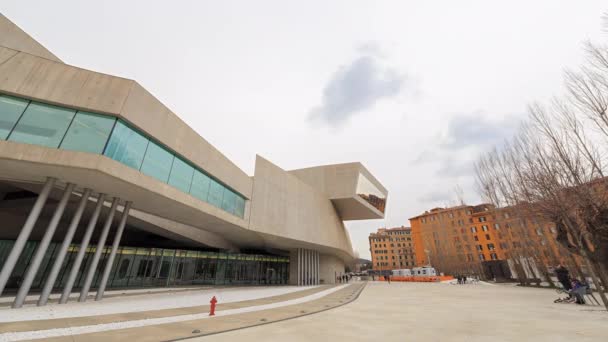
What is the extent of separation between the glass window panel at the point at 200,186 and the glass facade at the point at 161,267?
1146cm

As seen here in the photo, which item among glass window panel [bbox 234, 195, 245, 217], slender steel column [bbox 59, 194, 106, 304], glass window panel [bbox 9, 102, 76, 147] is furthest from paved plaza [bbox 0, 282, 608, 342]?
glass window panel [bbox 234, 195, 245, 217]

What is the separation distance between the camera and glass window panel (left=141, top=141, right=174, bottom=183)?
12.4 meters

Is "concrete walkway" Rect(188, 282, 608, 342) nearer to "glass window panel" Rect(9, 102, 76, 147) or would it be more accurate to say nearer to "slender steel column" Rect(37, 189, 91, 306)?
"slender steel column" Rect(37, 189, 91, 306)

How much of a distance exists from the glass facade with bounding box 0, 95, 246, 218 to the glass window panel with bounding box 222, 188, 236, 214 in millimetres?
4490

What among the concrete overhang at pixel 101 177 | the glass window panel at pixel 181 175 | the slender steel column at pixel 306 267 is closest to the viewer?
the concrete overhang at pixel 101 177

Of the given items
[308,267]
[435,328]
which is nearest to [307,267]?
[308,267]

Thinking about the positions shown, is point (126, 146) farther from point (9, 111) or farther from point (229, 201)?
point (229, 201)

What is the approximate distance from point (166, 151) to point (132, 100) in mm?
3196

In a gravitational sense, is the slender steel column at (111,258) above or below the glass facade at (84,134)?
below

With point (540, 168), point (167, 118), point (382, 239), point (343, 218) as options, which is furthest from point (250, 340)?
point (382, 239)

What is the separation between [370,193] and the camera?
116 ft

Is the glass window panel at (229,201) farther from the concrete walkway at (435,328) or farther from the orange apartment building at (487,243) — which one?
the orange apartment building at (487,243)

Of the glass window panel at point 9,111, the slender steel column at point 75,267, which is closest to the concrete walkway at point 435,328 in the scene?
the slender steel column at point 75,267

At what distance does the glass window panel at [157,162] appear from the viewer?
12383mm
